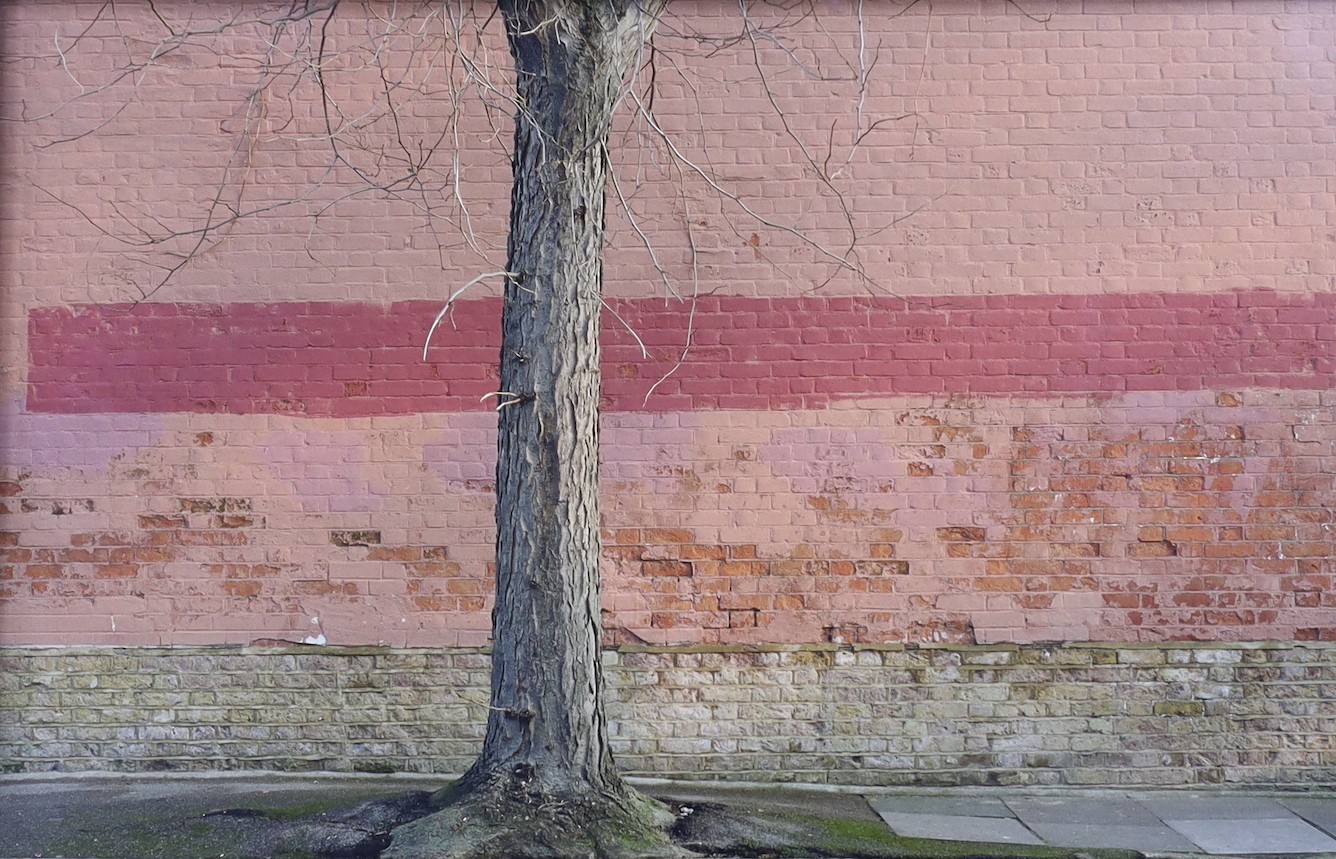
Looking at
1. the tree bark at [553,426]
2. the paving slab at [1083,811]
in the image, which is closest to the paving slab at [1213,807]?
the paving slab at [1083,811]

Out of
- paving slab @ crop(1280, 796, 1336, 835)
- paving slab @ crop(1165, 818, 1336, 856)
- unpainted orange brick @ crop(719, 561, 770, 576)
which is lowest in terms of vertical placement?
paving slab @ crop(1165, 818, 1336, 856)

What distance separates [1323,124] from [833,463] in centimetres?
350

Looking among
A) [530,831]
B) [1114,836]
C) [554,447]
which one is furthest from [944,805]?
[554,447]

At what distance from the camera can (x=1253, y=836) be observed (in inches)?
212

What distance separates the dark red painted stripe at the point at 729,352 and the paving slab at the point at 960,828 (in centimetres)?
233

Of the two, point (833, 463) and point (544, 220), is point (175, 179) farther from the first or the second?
point (833, 463)

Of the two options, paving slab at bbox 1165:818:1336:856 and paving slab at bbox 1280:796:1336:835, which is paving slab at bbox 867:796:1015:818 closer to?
paving slab at bbox 1165:818:1336:856

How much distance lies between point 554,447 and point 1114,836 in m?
3.45

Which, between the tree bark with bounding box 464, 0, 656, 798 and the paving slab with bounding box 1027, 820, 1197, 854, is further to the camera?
the paving slab with bounding box 1027, 820, 1197, 854

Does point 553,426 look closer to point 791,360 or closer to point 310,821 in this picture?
point 791,360

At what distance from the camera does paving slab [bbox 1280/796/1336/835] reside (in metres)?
5.55

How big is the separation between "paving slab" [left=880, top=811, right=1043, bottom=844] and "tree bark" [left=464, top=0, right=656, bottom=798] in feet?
5.36

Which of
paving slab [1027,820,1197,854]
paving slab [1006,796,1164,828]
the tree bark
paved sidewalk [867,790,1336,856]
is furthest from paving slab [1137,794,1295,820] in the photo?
the tree bark

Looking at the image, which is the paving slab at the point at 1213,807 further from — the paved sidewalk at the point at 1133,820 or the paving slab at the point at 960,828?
the paving slab at the point at 960,828
